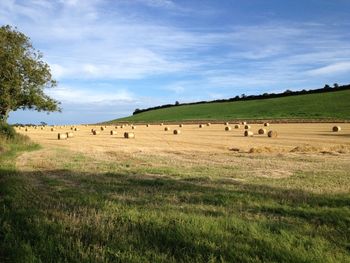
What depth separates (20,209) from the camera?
9992mm

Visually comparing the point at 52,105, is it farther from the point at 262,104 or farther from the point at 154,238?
the point at 262,104

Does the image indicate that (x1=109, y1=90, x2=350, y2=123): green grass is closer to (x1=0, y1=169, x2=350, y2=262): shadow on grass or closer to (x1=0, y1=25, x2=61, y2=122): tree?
(x1=0, y1=25, x2=61, y2=122): tree

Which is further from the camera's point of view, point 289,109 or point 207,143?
point 289,109

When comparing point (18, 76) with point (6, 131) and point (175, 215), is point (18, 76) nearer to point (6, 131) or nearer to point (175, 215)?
point (6, 131)

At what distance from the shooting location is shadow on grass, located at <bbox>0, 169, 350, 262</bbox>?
23.8 ft

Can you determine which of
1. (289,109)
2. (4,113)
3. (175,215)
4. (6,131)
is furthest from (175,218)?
(289,109)

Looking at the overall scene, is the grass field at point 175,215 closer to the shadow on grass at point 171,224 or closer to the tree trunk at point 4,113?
the shadow on grass at point 171,224

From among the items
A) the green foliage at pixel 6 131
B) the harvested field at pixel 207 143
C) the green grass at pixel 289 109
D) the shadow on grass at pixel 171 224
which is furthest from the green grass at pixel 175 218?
the green grass at pixel 289 109

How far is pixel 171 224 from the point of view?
28.9 ft

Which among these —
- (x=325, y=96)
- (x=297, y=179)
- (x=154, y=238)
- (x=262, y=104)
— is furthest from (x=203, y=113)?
(x=154, y=238)

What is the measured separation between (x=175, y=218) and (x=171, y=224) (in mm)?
430

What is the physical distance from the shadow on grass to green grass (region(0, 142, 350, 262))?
0.06 feet

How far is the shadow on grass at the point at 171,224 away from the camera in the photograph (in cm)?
726

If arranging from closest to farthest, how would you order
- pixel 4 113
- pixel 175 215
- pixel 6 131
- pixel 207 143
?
pixel 175 215 < pixel 6 131 < pixel 207 143 < pixel 4 113
